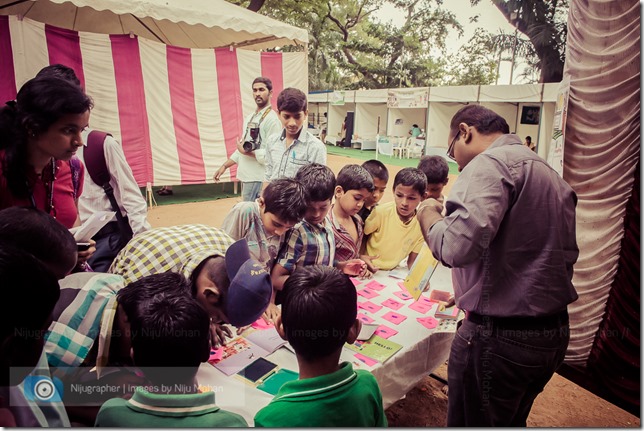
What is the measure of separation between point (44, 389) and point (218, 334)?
541mm

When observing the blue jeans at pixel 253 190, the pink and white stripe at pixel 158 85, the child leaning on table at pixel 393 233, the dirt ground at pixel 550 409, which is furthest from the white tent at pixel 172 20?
the dirt ground at pixel 550 409

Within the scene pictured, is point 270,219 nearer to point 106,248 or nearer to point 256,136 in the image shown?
point 106,248

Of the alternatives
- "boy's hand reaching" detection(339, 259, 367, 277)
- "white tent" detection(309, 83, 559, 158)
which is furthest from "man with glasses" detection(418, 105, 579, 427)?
"white tent" detection(309, 83, 559, 158)

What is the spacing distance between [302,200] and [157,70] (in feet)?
14.9

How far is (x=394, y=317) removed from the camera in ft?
5.51

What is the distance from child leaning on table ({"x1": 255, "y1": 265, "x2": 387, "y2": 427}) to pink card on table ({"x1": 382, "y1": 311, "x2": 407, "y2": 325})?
2.10ft

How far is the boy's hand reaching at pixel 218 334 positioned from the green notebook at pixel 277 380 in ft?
0.81

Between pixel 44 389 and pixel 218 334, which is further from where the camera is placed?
pixel 218 334

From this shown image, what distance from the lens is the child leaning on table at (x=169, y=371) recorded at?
825mm

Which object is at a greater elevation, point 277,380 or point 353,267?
point 353,267

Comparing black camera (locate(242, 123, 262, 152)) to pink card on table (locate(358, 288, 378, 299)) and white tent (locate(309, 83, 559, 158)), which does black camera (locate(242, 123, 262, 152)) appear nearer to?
pink card on table (locate(358, 288, 378, 299))

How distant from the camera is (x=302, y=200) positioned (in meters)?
1.55

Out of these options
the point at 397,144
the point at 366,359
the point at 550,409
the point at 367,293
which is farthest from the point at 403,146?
the point at 366,359

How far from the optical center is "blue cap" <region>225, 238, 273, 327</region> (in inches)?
44.2
